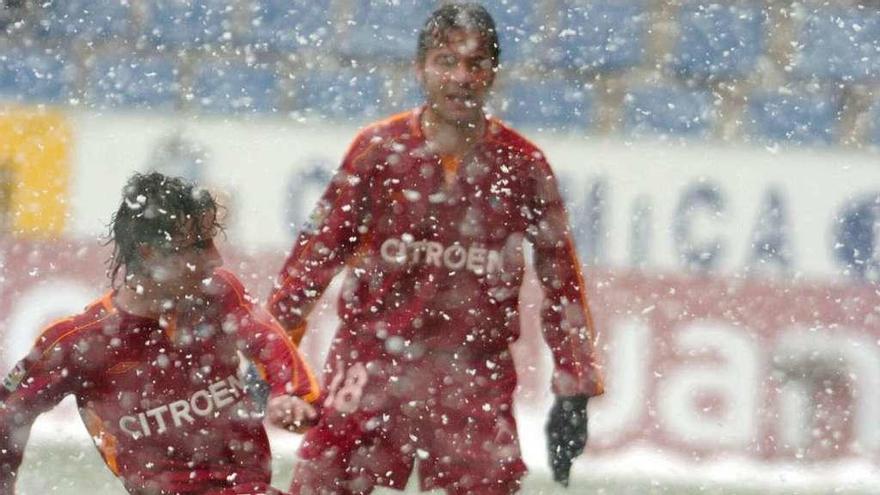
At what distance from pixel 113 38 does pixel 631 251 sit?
200cm

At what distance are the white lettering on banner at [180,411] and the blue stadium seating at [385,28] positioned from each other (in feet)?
9.10

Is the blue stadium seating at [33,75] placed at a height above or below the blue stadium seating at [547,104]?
above

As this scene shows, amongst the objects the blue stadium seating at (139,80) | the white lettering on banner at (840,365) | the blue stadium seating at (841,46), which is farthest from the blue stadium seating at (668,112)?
the blue stadium seating at (139,80)

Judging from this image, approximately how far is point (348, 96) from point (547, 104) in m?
0.71

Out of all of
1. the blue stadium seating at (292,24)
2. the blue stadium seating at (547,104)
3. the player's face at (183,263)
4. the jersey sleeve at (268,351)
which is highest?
the blue stadium seating at (292,24)

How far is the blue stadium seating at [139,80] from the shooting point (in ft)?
21.2

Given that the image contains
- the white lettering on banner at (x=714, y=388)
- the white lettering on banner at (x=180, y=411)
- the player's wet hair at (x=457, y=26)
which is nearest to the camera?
the white lettering on banner at (x=180, y=411)

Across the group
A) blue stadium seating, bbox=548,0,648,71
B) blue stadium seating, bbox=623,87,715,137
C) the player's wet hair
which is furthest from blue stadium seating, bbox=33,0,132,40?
the player's wet hair

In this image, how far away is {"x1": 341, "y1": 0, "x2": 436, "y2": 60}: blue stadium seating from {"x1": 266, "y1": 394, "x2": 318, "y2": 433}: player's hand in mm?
2853

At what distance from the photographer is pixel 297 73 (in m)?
6.46

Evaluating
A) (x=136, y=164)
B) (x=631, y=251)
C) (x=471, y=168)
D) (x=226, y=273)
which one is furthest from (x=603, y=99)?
(x=226, y=273)

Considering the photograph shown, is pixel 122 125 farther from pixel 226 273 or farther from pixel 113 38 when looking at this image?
pixel 226 273

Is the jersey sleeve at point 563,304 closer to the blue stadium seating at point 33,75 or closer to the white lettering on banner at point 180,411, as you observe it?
the white lettering on banner at point 180,411

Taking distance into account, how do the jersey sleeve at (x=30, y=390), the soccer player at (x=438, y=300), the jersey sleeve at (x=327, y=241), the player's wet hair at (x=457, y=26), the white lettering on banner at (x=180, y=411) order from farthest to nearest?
1. the player's wet hair at (x=457, y=26)
2. the jersey sleeve at (x=327, y=241)
3. the soccer player at (x=438, y=300)
4. the white lettering on banner at (x=180, y=411)
5. the jersey sleeve at (x=30, y=390)
